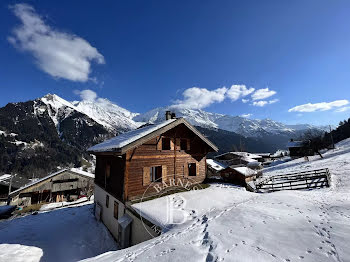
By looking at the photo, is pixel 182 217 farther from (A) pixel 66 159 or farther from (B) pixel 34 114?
(B) pixel 34 114

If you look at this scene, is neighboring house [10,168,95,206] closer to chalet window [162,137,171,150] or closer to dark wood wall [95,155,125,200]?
dark wood wall [95,155,125,200]

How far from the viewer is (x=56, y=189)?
29703 millimetres

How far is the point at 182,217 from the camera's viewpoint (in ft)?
28.0

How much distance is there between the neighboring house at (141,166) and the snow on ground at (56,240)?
1148mm

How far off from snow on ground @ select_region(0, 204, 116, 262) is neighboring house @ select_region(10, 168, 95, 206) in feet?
38.5

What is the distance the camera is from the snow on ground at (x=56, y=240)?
10.6 m

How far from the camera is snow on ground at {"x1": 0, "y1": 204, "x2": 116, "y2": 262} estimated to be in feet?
34.7

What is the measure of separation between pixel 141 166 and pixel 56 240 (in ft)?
27.7

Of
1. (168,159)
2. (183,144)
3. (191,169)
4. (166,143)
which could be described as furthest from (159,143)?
(191,169)

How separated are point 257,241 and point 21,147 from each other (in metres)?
187

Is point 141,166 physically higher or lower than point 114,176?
higher

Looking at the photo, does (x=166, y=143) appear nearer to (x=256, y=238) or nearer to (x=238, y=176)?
(x=256, y=238)

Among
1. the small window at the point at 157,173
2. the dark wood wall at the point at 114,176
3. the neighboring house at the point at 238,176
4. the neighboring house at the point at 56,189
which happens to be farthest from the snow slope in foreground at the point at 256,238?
the neighboring house at the point at 56,189

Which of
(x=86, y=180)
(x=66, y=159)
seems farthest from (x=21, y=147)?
(x=86, y=180)
